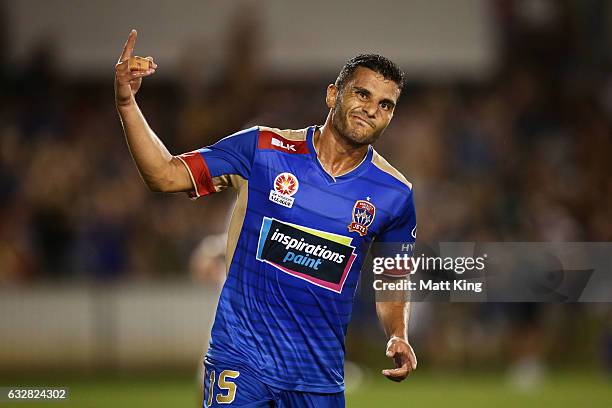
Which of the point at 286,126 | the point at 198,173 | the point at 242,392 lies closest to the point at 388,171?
the point at 198,173

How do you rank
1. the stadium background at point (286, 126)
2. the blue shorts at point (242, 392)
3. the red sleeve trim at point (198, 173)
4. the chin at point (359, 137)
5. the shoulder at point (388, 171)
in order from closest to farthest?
the red sleeve trim at point (198, 173)
the blue shorts at point (242, 392)
the chin at point (359, 137)
the shoulder at point (388, 171)
the stadium background at point (286, 126)

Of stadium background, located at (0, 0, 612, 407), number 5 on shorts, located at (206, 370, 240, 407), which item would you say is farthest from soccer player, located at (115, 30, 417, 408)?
stadium background, located at (0, 0, 612, 407)

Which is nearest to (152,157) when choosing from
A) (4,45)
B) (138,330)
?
(138,330)

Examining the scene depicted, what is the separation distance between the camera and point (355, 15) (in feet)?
61.8

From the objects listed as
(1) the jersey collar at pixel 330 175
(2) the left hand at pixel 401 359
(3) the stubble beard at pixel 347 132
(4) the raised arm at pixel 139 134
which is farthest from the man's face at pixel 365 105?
(2) the left hand at pixel 401 359

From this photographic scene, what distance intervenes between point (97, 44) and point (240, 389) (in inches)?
521

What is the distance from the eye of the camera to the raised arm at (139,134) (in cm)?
498

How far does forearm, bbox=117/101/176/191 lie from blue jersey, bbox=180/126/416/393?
32 centimetres

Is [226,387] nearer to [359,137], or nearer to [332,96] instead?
[359,137]

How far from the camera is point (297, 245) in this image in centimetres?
564

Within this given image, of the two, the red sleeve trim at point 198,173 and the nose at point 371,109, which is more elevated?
the nose at point 371,109

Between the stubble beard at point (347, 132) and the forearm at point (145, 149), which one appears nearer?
the forearm at point (145, 149)

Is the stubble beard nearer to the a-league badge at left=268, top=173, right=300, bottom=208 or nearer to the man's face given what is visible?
the man's face

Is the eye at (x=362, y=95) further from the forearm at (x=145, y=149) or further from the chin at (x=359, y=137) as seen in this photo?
the forearm at (x=145, y=149)
